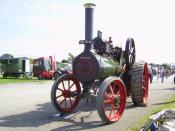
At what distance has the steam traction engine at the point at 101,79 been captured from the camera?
25.5ft

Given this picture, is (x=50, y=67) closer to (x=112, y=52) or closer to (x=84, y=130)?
(x=112, y=52)

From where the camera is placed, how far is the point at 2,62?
3606cm

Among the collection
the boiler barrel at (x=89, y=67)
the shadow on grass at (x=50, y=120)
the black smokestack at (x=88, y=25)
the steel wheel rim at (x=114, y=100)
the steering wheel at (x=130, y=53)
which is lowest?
the shadow on grass at (x=50, y=120)

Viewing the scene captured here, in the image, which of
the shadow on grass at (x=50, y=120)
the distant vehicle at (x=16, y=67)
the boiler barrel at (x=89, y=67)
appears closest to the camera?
the shadow on grass at (x=50, y=120)

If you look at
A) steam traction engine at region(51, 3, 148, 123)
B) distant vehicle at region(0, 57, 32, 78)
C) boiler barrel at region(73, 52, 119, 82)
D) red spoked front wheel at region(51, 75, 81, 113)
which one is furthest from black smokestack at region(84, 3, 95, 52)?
distant vehicle at region(0, 57, 32, 78)

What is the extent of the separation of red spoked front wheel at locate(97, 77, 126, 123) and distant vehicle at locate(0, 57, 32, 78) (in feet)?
88.4

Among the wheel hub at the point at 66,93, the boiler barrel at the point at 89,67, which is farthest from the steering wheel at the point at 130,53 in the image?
the wheel hub at the point at 66,93

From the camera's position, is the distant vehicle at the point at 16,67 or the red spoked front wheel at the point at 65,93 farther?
the distant vehicle at the point at 16,67

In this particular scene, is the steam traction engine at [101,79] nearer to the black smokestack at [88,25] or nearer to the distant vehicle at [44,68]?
the black smokestack at [88,25]

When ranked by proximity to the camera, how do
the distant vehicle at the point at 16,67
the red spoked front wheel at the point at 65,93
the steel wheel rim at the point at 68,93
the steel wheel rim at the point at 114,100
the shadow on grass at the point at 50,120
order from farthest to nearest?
the distant vehicle at the point at 16,67 → the steel wheel rim at the point at 68,93 → the red spoked front wheel at the point at 65,93 → the steel wheel rim at the point at 114,100 → the shadow on grass at the point at 50,120

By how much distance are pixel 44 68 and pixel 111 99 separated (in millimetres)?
26116

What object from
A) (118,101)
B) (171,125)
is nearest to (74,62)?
(118,101)

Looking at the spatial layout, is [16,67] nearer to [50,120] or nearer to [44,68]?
[44,68]

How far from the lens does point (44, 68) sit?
33.4 meters
